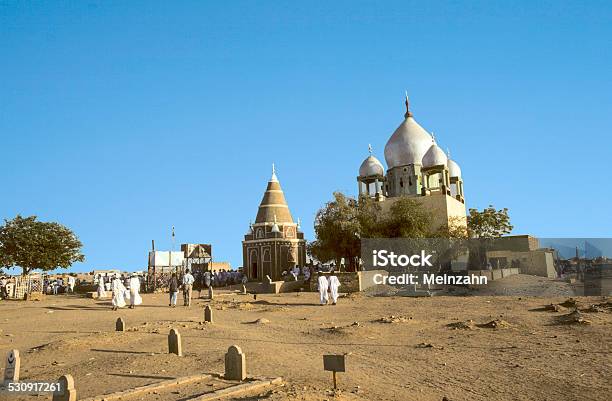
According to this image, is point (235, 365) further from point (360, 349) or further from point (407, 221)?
point (407, 221)

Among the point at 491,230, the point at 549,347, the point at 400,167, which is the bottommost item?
the point at 549,347

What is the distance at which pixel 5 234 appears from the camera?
39719 millimetres

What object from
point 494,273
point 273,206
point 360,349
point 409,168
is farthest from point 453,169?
point 360,349

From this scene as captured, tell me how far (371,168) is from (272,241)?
37.4 feet

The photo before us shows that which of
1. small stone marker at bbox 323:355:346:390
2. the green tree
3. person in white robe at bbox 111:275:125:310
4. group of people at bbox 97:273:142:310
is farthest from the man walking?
small stone marker at bbox 323:355:346:390

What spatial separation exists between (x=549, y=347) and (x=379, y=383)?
5099mm

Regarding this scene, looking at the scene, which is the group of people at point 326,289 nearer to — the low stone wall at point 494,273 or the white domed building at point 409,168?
the low stone wall at point 494,273

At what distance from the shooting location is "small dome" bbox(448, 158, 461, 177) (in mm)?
49403

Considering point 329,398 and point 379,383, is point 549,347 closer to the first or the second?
point 379,383

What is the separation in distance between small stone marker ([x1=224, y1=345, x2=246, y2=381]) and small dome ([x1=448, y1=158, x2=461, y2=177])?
43373 millimetres

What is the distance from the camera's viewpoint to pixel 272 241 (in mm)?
48531

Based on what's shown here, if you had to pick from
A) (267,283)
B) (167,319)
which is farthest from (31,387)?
(267,283)

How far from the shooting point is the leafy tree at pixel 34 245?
129 feet

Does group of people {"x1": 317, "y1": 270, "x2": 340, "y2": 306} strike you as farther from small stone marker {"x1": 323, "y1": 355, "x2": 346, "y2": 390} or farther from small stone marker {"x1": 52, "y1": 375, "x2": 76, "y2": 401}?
small stone marker {"x1": 52, "y1": 375, "x2": 76, "y2": 401}
